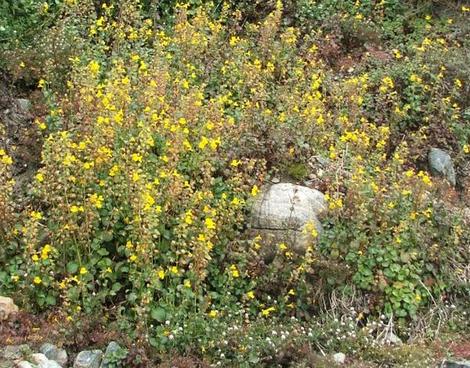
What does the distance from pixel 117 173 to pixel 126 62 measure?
2.68 meters

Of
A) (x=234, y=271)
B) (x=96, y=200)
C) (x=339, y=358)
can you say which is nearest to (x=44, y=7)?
(x=96, y=200)

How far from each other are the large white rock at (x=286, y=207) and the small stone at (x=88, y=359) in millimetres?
1961

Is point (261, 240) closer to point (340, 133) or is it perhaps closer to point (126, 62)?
point (340, 133)

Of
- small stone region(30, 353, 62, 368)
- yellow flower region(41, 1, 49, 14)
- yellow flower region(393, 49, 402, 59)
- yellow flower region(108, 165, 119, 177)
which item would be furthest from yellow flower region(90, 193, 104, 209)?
yellow flower region(393, 49, 402, 59)

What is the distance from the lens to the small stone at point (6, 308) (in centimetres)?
519

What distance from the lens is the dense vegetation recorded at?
5340mm

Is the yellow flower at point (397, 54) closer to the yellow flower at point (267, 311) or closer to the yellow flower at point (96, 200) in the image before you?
the yellow flower at point (267, 311)

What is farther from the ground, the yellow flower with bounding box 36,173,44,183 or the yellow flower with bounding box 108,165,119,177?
the yellow flower with bounding box 108,165,119,177

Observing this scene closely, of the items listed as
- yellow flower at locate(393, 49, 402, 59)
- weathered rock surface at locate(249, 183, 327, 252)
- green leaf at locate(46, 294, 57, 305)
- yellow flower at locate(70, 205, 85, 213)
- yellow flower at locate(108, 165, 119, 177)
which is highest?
yellow flower at locate(393, 49, 402, 59)

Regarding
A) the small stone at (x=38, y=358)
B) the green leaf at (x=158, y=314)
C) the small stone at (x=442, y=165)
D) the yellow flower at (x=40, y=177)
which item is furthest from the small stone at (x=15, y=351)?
the small stone at (x=442, y=165)

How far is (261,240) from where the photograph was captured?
20.2 feet

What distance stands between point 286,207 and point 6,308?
2630 mm

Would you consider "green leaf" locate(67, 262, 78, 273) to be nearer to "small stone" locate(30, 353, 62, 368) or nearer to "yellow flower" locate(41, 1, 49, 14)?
"small stone" locate(30, 353, 62, 368)

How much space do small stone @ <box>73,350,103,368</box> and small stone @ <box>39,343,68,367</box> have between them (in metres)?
0.09
